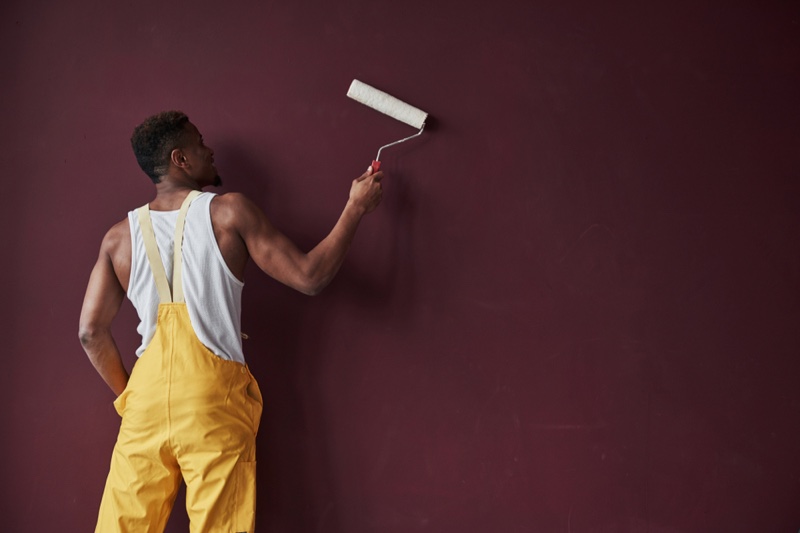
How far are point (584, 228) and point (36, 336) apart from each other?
63.5 inches

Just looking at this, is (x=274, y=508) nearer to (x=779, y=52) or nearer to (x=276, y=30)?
(x=276, y=30)

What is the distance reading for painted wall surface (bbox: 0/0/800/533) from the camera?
1.83 metres

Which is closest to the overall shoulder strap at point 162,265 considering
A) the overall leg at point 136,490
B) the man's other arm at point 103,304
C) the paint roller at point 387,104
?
the man's other arm at point 103,304

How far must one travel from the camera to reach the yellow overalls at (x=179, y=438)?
1535 mm

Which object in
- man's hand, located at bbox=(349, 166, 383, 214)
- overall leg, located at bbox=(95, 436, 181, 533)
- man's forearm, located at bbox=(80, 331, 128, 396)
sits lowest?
overall leg, located at bbox=(95, 436, 181, 533)

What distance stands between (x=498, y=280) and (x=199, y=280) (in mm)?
800

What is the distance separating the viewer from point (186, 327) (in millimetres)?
1597

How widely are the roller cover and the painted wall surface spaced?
0.06m

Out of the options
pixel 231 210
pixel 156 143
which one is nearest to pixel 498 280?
pixel 231 210

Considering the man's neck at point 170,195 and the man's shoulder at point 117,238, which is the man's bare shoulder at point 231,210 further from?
the man's shoulder at point 117,238

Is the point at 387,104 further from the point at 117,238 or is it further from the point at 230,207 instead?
the point at 117,238

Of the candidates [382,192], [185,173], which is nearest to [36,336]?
[185,173]

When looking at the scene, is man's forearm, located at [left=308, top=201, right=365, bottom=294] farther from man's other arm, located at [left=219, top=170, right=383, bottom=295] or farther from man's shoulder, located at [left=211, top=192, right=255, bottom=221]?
man's shoulder, located at [left=211, top=192, right=255, bottom=221]

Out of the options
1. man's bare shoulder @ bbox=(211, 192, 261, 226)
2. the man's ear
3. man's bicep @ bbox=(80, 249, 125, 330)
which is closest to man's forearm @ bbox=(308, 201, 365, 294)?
man's bare shoulder @ bbox=(211, 192, 261, 226)
